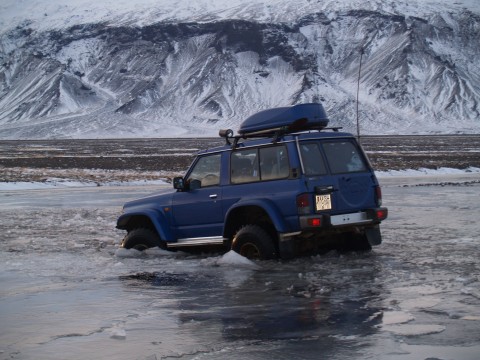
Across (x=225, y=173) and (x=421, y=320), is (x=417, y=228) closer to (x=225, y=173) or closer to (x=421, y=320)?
(x=225, y=173)

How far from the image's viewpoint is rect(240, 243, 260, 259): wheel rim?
10.6 meters

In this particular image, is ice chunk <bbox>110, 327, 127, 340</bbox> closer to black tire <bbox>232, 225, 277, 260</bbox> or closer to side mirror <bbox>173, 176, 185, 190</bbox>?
black tire <bbox>232, 225, 277, 260</bbox>

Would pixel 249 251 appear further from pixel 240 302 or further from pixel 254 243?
pixel 240 302

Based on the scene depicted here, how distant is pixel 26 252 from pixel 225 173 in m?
4.24

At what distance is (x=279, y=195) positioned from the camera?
10211mm

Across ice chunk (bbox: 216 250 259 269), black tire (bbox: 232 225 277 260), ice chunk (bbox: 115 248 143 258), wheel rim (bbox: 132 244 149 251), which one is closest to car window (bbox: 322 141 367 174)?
black tire (bbox: 232 225 277 260)

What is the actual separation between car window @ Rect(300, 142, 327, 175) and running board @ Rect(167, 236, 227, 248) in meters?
1.81

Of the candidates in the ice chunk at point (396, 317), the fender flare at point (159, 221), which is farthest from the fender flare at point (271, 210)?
the ice chunk at point (396, 317)

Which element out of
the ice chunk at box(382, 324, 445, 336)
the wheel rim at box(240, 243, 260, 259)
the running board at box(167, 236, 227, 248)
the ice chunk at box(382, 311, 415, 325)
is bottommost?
the ice chunk at box(382, 324, 445, 336)

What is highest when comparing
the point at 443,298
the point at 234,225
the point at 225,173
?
the point at 225,173

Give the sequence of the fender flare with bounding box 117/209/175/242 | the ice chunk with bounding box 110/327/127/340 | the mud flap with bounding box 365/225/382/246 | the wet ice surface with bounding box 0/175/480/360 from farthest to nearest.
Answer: the fender flare with bounding box 117/209/175/242 → the mud flap with bounding box 365/225/382/246 → the ice chunk with bounding box 110/327/127/340 → the wet ice surface with bounding box 0/175/480/360

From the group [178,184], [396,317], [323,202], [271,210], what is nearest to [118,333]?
[396,317]

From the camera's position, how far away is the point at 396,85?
187875 mm

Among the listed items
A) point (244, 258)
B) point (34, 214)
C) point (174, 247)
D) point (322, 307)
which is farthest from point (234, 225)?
point (34, 214)
